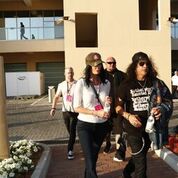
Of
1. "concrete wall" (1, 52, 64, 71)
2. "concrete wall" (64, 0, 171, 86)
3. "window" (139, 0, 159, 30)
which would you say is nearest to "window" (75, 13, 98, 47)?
"concrete wall" (1, 52, 64, 71)

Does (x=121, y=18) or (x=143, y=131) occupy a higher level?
(x=121, y=18)

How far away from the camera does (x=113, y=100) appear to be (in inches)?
217

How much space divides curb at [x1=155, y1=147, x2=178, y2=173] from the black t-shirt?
1918 millimetres

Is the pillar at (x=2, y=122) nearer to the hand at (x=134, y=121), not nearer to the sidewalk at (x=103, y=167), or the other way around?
the sidewalk at (x=103, y=167)

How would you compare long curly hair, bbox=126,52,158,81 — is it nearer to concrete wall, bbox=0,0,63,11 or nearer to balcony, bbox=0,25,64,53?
balcony, bbox=0,25,64,53

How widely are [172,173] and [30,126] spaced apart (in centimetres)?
760

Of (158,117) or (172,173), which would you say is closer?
(158,117)

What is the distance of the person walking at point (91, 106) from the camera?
17.9ft

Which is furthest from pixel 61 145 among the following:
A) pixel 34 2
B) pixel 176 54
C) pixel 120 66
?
pixel 176 54

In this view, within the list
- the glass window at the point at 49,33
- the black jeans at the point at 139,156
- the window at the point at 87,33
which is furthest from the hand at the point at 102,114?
the window at the point at 87,33

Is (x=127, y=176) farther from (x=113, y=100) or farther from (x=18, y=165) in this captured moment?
(x=18, y=165)

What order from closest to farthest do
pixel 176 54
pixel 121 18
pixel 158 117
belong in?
pixel 158 117, pixel 121 18, pixel 176 54

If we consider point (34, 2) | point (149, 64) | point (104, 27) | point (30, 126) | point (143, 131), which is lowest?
point (30, 126)

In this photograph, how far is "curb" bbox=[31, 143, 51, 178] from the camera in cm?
642
